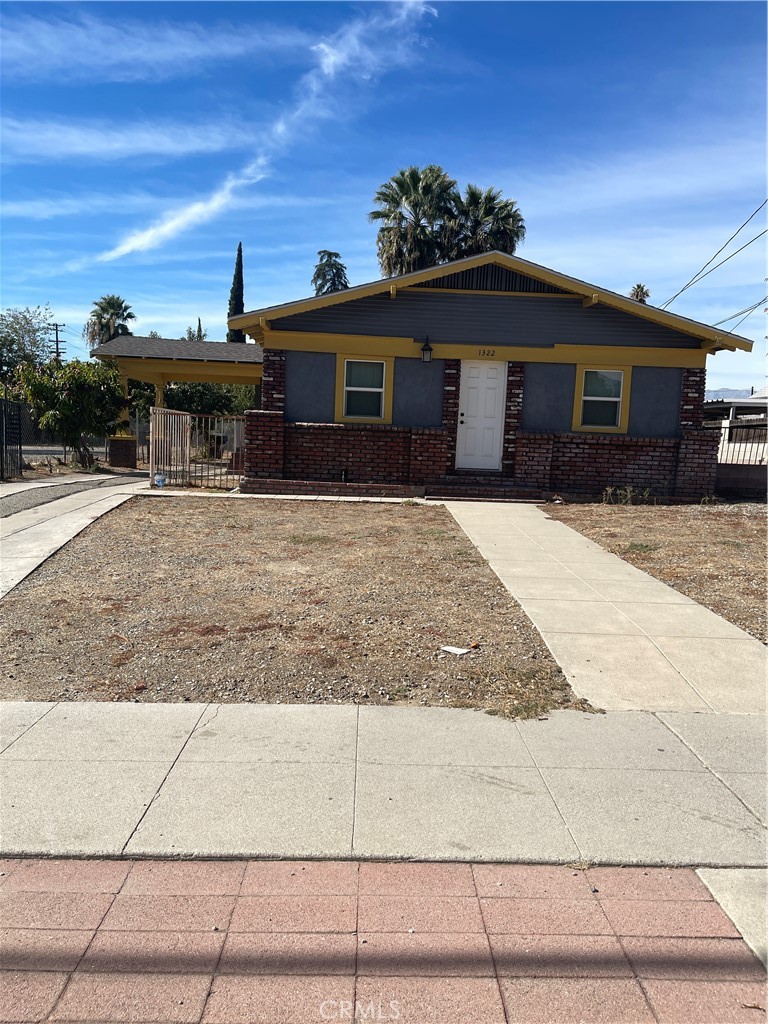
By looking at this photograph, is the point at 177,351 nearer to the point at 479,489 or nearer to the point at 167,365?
the point at 167,365

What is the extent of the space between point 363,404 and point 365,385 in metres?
0.38

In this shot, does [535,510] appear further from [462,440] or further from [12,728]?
[12,728]

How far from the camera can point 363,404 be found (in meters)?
14.6

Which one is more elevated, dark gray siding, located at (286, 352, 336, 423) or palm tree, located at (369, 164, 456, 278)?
palm tree, located at (369, 164, 456, 278)

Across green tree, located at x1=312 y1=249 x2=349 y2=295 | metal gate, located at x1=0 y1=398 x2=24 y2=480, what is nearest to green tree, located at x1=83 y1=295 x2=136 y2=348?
green tree, located at x1=312 y1=249 x2=349 y2=295

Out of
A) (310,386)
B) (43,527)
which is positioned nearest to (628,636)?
(43,527)

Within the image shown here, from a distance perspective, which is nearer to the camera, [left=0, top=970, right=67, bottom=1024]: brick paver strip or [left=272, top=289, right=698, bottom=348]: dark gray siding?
[left=0, top=970, right=67, bottom=1024]: brick paver strip

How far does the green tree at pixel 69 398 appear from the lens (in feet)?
59.3

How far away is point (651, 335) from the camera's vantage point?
14.4 m

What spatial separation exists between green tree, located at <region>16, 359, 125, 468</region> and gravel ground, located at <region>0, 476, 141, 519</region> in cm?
300

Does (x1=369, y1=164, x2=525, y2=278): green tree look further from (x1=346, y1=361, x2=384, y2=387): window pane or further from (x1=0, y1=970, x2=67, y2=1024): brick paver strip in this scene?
(x1=0, y1=970, x2=67, y2=1024): brick paver strip

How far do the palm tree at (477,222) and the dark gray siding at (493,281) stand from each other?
1908 centimetres

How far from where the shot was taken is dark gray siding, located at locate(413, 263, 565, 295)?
14305 mm

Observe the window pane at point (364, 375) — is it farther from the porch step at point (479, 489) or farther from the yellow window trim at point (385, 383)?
the porch step at point (479, 489)
